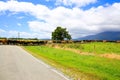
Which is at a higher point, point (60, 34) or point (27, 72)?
point (60, 34)

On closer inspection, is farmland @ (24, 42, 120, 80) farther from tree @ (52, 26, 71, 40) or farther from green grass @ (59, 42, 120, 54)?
tree @ (52, 26, 71, 40)

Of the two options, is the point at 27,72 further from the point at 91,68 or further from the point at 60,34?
the point at 60,34

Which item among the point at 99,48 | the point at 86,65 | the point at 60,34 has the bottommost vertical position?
the point at 86,65

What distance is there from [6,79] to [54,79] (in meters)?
2.16

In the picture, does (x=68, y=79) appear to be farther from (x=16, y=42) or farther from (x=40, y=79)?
(x=16, y=42)

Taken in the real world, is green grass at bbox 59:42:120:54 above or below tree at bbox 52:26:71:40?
below

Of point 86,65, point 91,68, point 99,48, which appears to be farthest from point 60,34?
point 91,68

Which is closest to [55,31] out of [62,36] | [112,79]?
[62,36]

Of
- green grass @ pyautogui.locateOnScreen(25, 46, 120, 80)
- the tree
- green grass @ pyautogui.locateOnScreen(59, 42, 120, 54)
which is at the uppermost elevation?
the tree

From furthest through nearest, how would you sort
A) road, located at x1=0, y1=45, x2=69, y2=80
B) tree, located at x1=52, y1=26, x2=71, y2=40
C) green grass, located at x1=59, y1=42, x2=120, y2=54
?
1. tree, located at x1=52, y1=26, x2=71, y2=40
2. green grass, located at x1=59, y1=42, x2=120, y2=54
3. road, located at x1=0, y1=45, x2=69, y2=80

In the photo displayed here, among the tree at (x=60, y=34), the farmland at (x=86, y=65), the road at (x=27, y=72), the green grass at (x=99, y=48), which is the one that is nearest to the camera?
the road at (x=27, y=72)

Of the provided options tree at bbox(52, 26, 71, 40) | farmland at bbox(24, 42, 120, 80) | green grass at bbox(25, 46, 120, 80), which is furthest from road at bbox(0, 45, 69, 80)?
tree at bbox(52, 26, 71, 40)

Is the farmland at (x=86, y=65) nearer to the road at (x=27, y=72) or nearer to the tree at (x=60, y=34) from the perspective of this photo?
the road at (x=27, y=72)

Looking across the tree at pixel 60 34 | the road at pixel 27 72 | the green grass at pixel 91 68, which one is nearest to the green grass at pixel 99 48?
the green grass at pixel 91 68
